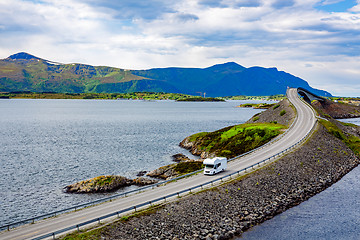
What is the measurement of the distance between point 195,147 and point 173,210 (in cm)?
5825

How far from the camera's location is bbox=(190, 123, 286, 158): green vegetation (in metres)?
80.4

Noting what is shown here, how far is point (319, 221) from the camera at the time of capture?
139 feet

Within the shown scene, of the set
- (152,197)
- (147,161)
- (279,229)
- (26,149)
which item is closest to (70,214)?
(152,197)

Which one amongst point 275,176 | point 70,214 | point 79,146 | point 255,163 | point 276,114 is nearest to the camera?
point 70,214

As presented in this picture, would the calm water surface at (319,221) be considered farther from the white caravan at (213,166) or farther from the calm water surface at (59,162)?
the calm water surface at (59,162)

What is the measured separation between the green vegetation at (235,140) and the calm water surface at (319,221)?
94.0 ft

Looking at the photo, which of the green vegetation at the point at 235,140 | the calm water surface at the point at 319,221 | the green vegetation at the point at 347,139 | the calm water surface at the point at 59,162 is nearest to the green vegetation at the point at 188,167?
the calm water surface at the point at 59,162

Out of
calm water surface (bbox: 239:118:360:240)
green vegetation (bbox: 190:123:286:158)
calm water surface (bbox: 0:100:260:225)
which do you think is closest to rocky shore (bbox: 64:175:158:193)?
calm water surface (bbox: 0:100:260:225)

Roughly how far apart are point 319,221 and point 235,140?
45615 millimetres

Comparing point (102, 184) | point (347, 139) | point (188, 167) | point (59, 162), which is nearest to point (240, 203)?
point (188, 167)

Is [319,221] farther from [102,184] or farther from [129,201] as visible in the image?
[102,184]

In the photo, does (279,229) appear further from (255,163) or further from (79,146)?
(79,146)

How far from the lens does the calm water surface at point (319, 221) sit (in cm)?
3825

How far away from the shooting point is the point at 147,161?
83.5m
